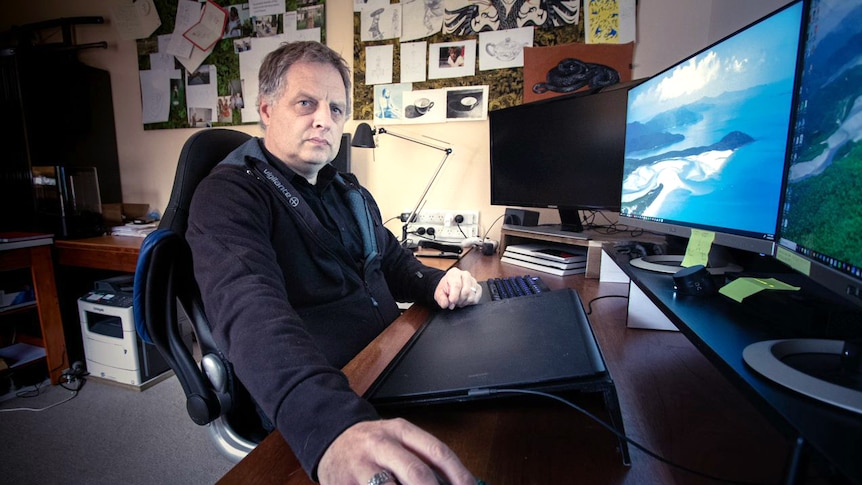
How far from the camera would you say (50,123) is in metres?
2.09

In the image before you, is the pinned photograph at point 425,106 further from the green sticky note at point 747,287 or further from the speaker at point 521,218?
the green sticky note at point 747,287

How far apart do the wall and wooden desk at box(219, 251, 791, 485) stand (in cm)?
118

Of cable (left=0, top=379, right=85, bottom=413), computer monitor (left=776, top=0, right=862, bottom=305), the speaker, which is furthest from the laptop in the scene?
cable (left=0, top=379, right=85, bottom=413)

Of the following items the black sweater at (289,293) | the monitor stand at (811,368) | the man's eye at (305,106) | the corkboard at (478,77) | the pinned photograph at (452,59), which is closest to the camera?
the monitor stand at (811,368)

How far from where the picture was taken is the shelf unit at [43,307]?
5.92 ft

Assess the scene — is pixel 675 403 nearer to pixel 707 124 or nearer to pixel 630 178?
pixel 707 124

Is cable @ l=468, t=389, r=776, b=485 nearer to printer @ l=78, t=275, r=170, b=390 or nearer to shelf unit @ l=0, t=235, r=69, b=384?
printer @ l=78, t=275, r=170, b=390

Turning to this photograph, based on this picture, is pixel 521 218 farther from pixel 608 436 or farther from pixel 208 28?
pixel 208 28

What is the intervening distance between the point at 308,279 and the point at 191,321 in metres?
0.26

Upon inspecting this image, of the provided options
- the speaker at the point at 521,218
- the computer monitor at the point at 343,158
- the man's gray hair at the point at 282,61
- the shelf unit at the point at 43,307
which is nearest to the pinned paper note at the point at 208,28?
the computer monitor at the point at 343,158

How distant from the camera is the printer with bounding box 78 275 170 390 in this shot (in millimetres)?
1846

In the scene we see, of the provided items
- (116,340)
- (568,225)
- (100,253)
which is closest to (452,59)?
(568,225)

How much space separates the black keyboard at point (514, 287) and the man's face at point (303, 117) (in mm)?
537

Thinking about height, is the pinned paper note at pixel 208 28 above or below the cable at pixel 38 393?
above
